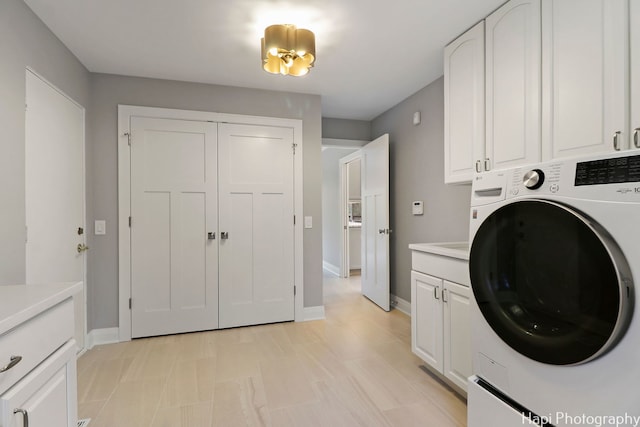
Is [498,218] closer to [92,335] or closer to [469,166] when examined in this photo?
[469,166]

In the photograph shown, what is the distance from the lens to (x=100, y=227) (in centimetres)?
260

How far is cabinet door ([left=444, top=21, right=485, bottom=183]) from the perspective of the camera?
1.94 m

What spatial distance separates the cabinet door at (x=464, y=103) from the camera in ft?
6.38

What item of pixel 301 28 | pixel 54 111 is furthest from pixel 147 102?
pixel 301 28

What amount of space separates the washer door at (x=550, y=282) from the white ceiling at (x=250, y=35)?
145cm

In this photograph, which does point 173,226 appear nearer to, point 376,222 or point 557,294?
point 376,222

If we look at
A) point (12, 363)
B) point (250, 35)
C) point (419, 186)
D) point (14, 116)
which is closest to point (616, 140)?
point (419, 186)

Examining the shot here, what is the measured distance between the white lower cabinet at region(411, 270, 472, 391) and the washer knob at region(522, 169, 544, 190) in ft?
2.52

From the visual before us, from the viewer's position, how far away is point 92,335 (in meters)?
2.57

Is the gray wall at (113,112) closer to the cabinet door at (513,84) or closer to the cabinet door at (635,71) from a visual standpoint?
the cabinet door at (513,84)

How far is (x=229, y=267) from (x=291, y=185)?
1.01m

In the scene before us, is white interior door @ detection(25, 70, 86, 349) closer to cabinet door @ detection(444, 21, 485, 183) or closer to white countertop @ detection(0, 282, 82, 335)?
white countertop @ detection(0, 282, 82, 335)

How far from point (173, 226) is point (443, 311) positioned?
7.69 feet

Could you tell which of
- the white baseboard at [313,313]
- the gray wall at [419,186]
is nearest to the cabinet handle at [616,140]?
the gray wall at [419,186]
